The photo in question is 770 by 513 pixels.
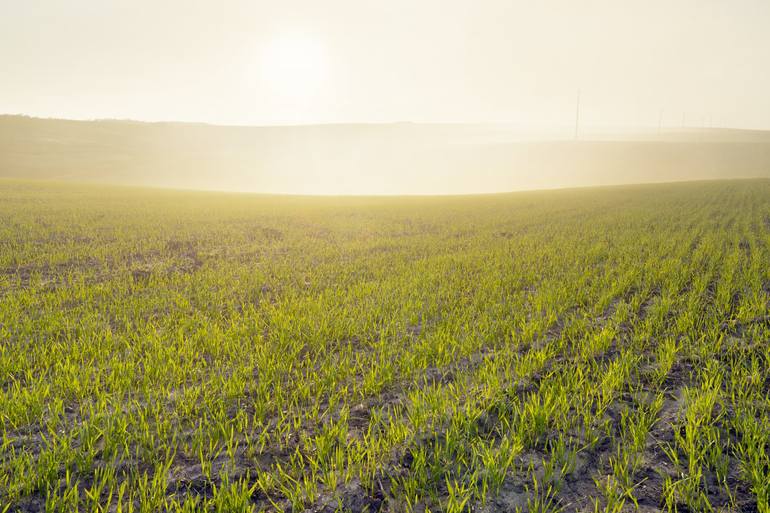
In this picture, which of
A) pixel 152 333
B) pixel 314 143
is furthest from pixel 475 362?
pixel 314 143

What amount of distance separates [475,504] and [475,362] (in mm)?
2436

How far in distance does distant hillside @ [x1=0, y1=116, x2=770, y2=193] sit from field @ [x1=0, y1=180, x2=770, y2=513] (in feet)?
311

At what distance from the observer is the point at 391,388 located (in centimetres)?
455

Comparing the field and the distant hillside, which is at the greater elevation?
the distant hillside

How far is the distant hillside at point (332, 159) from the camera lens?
303 feet

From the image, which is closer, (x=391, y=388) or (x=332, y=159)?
(x=391, y=388)

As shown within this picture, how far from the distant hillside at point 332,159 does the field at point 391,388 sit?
3737 inches

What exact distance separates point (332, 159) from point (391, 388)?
141415mm

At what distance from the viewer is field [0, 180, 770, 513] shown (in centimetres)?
297

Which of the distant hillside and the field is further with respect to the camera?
the distant hillside

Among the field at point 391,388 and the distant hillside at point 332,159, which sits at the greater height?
the distant hillside at point 332,159

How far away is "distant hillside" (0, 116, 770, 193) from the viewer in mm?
92312

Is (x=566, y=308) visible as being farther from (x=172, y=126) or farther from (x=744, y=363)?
(x=172, y=126)

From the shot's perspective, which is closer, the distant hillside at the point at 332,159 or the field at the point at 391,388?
the field at the point at 391,388
